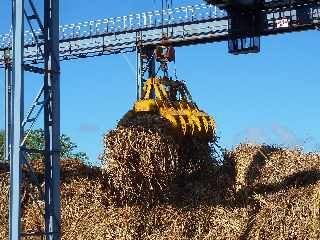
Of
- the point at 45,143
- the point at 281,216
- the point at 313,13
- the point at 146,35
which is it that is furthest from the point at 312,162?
the point at 146,35

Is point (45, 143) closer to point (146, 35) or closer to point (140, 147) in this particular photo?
point (140, 147)

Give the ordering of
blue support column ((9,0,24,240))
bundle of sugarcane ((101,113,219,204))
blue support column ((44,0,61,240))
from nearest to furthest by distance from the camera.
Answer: blue support column ((9,0,24,240)), blue support column ((44,0,61,240)), bundle of sugarcane ((101,113,219,204))

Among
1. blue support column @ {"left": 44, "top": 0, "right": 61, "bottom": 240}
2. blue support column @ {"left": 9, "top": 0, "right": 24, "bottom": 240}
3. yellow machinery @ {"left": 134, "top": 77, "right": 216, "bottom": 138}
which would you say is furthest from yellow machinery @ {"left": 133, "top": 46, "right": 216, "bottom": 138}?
blue support column @ {"left": 9, "top": 0, "right": 24, "bottom": 240}

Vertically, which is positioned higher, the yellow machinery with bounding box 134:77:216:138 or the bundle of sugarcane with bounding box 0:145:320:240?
the yellow machinery with bounding box 134:77:216:138

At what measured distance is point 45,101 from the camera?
44.3ft

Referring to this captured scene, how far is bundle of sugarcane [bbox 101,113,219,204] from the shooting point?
1451 cm

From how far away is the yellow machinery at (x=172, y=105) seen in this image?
1513cm

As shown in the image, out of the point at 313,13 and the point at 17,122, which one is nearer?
the point at 17,122

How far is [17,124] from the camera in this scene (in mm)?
12695

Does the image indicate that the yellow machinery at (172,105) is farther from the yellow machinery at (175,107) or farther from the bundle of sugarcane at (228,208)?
the bundle of sugarcane at (228,208)

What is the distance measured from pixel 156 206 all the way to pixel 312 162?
3962mm

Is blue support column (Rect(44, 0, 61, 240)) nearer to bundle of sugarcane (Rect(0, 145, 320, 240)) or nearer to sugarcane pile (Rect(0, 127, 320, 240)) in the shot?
bundle of sugarcane (Rect(0, 145, 320, 240))

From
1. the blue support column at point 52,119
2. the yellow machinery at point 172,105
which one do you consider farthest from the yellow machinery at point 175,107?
the blue support column at point 52,119

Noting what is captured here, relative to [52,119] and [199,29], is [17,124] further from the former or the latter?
[199,29]
